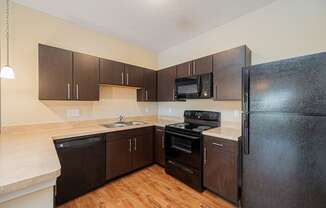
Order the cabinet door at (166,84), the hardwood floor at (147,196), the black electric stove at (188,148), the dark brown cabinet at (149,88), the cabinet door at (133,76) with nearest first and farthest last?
the hardwood floor at (147,196) → the black electric stove at (188,148) → the cabinet door at (133,76) → the cabinet door at (166,84) → the dark brown cabinet at (149,88)

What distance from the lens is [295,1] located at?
171cm

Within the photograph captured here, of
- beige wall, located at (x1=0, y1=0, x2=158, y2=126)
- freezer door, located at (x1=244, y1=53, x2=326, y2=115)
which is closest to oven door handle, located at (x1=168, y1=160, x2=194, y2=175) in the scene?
freezer door, located at (x1=244, y1=53, x2=326, y2=115)

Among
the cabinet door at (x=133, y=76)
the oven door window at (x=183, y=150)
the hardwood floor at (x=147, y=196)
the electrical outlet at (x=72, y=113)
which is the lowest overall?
the hardwood floor at (x=147, y=196)

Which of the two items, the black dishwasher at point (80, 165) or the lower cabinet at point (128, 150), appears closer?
the black dishwasher at point (80, 165)

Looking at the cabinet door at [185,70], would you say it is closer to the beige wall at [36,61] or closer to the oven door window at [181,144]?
the oven door window at [181,144]

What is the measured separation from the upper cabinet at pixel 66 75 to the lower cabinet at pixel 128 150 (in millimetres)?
803

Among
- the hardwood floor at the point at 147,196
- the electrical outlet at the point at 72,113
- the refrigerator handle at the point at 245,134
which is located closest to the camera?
the refrigerator handle at the point at 245,134

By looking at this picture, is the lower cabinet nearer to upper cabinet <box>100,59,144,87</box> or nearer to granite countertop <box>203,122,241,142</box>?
upper cabinet <box>100,59,144,87</box>

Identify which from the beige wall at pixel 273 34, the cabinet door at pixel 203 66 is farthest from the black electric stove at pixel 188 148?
the cabinet door at pixel 203 66

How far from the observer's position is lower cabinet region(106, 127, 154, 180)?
7.43ft

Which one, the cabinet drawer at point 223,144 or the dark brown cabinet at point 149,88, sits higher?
the dark brown cabinet at point 149,88

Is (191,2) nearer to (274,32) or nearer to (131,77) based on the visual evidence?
(274,32)

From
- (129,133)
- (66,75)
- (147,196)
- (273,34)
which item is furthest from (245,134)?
(66,75)

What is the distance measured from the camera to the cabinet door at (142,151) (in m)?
2.59
